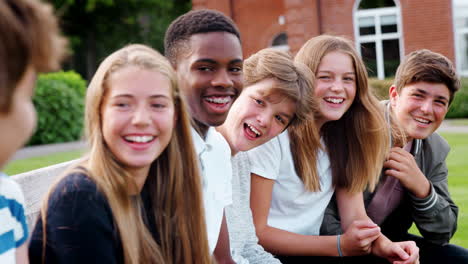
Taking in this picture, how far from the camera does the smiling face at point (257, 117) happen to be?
111 inches

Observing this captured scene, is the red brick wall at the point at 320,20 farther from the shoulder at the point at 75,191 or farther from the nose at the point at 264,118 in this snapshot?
the shoulder at the point at 75,191

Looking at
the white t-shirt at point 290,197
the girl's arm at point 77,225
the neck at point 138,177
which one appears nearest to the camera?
the girl's arm at point 77,225

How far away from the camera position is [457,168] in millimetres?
8734

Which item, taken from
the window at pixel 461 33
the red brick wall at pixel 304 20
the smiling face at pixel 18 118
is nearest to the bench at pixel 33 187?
the smiling face at pixel 18 118

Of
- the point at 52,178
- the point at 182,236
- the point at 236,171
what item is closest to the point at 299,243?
the point at 236,171

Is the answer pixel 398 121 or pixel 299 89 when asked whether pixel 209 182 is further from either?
→ pixel 398 121

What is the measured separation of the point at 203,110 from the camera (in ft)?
8.34

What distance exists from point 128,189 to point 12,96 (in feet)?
3.53

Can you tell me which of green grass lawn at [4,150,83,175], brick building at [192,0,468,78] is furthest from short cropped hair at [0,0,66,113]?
brick building at [192,0,468,78]

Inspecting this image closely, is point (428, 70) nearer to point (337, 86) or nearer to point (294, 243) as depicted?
point (337, 86)

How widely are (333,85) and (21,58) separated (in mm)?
2368

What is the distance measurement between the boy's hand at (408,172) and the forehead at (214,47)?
1.26 meters

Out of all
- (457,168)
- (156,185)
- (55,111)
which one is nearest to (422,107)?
(156,185)

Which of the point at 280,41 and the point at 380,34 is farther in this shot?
the point at 280,41
